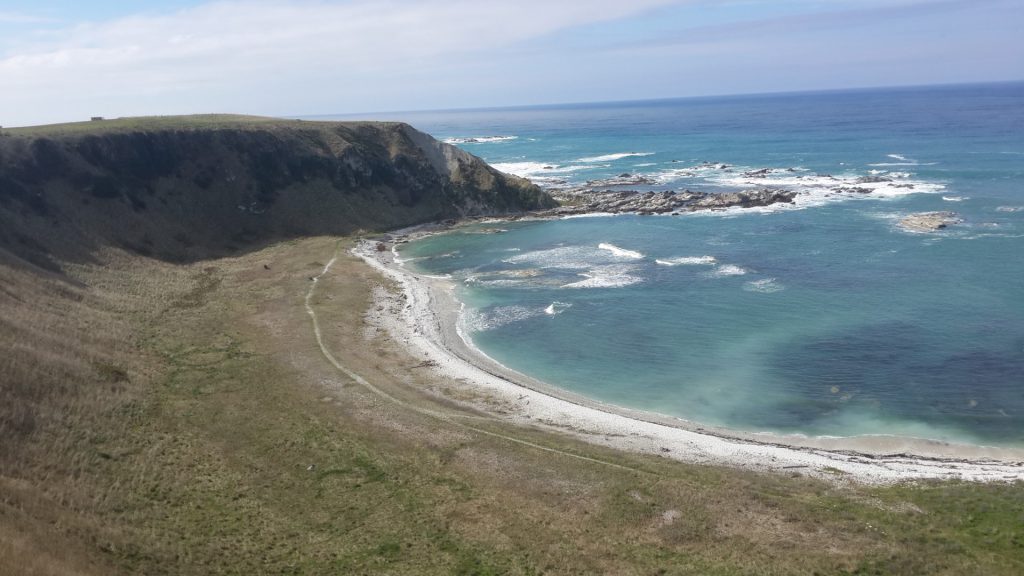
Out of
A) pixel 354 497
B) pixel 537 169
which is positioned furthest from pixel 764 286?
pixel 537 169

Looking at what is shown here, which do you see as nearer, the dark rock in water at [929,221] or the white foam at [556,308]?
the white foam at [556,308]

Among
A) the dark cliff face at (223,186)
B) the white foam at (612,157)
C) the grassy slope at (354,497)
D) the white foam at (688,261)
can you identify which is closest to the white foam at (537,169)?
the white foam at (612,157)

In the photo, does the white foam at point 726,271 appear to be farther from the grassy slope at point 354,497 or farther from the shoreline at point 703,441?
the grassy slope at point 354,497

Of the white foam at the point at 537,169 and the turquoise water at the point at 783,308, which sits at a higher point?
the white foam at the point at 537,169

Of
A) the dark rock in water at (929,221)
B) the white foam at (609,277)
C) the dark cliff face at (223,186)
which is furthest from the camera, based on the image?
the dark rock in water at (929,221)

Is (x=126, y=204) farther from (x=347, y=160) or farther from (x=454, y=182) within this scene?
(x=454, y=182)

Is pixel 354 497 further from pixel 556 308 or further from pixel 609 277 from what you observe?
pixel 609 277
